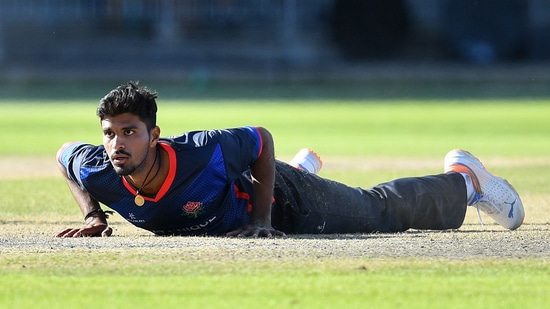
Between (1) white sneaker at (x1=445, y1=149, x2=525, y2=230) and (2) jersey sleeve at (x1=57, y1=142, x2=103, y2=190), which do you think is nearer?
(2) jersey sleeve at (x1=57, y1=142, x2=103, y2=190)

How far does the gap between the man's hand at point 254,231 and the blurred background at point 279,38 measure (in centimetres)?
3517

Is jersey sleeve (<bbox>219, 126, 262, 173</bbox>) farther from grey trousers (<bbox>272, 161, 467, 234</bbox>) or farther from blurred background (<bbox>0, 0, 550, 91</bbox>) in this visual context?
blurred background (<bbox>0, 0, 550, 91</bbox>)

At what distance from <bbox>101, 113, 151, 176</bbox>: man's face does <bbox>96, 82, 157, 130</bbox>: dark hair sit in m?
0.04

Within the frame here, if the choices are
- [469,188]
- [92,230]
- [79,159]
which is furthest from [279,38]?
[79,159]

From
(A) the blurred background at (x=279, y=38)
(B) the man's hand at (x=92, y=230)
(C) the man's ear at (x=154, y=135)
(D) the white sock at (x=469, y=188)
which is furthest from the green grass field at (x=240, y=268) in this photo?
(A) the blurred background at (x=279, y=38)

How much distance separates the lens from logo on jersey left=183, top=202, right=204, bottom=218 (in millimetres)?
8539

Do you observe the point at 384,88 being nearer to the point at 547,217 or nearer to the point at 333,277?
the point at 547,217

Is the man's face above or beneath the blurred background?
above

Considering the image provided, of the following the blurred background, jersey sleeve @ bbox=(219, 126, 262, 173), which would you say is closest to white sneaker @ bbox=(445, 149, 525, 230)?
jersey sleeve @ bbox=(219, 126, 262, 173)

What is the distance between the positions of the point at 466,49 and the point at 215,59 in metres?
9.63

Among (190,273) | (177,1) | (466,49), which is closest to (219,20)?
(177,1)

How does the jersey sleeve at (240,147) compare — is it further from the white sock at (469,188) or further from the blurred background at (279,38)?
the blurred background at (279,38)

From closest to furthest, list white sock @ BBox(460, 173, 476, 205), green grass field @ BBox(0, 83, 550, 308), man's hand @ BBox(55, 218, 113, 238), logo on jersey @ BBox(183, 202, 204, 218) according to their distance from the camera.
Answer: green grass field @ BBox(0, 83, 550, 308), logo on jersey @ BBox(183, 202, 204, 218), man's hand @ BBox(55, 218, 113, 238), white sock @ BBox(460, 173, 476, 205)

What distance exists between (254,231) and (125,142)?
118 cm
